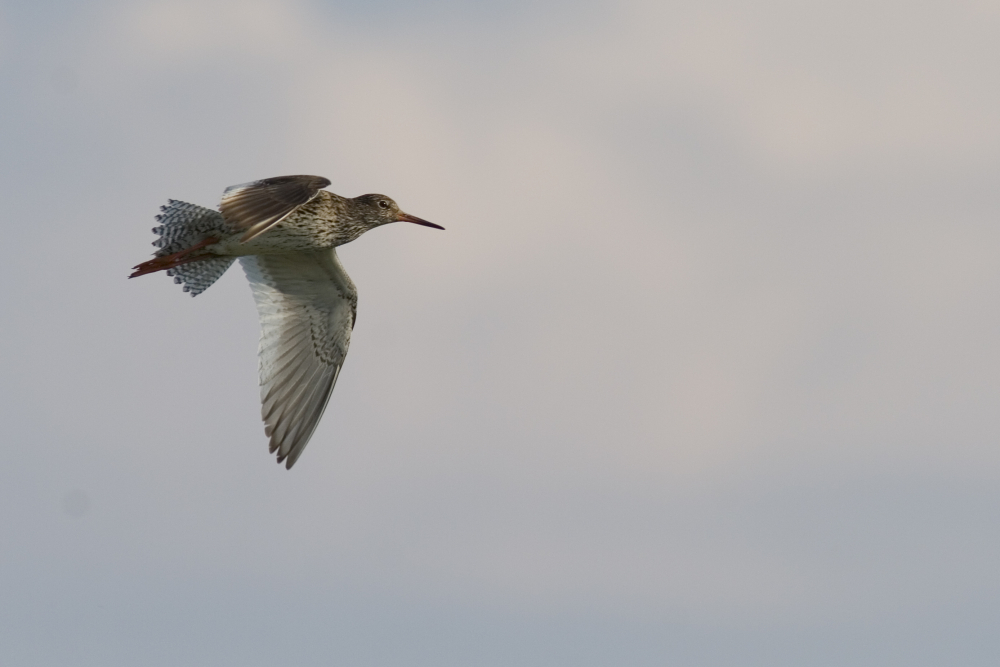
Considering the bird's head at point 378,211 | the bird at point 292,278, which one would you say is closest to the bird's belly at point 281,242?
the bird at point 292,278

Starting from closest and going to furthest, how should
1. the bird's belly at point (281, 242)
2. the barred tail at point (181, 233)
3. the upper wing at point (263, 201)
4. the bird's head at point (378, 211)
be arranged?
the upper wing at point (263, 201), the bird's belly at point (281, 242), the barred tail at point (181, 233), the bird's head at point (378, 211)

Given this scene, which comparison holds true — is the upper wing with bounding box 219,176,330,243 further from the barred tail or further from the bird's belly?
the barred tail

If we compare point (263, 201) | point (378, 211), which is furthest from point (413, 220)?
point (263, 201)

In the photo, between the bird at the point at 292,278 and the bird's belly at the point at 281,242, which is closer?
the bird's belly at the point at 281,242

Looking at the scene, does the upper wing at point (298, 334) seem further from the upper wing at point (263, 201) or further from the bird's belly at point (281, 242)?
the upper wing at point (263, 201)

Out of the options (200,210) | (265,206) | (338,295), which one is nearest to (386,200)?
(338,295)

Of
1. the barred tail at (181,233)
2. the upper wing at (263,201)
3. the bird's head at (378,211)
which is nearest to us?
the upper wing at (263,201)

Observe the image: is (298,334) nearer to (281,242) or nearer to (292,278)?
(292,278)
